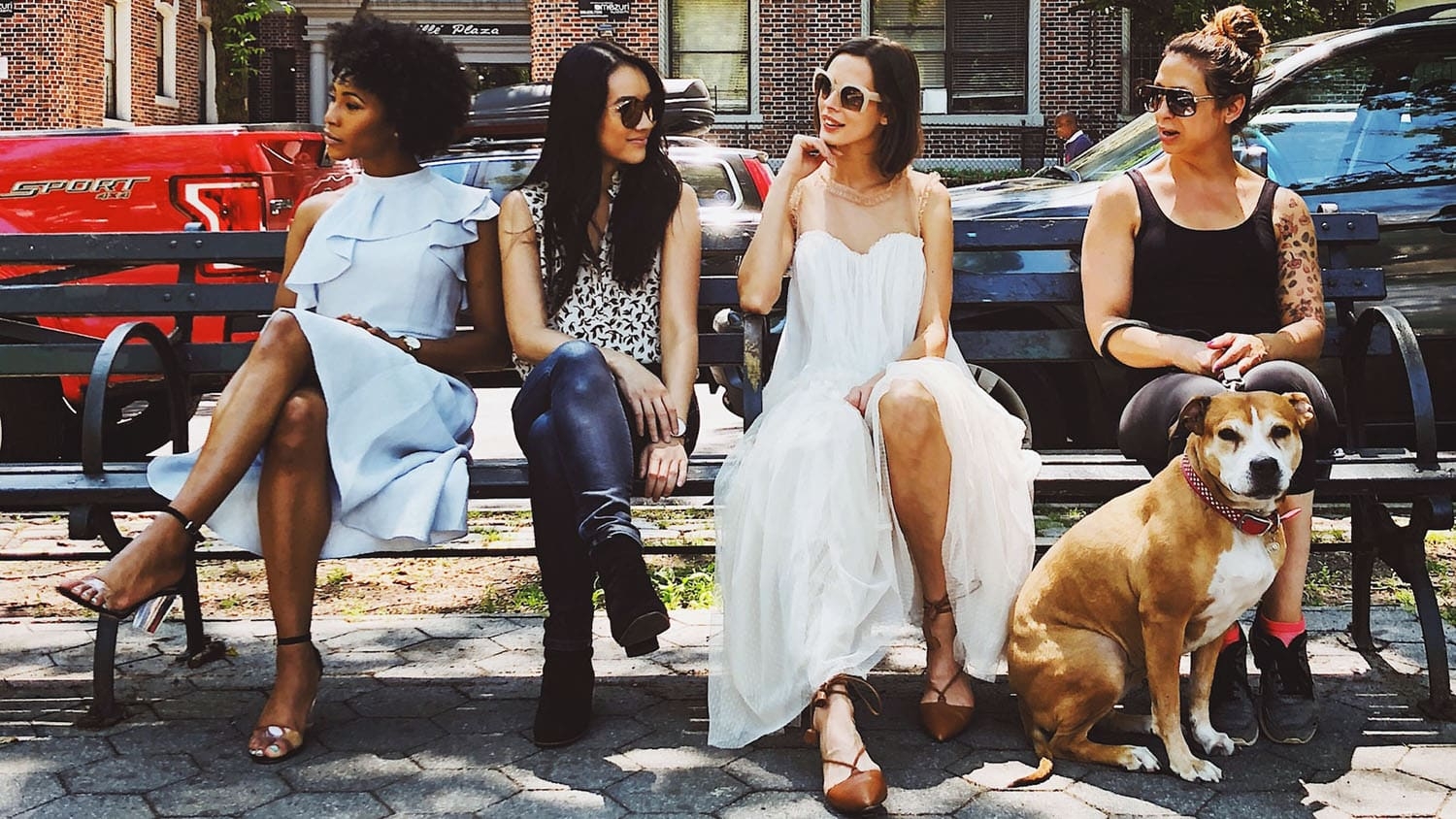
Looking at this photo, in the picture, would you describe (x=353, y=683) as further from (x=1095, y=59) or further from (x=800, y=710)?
(x=1095, y=59)

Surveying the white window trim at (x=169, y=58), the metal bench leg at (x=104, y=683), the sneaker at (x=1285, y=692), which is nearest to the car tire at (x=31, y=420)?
the metal bench leg at (x=104, y=683)

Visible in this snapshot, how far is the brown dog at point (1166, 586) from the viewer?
A: 122 inches

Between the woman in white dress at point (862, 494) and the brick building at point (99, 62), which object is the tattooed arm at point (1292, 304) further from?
the brick building at point (99, 62)

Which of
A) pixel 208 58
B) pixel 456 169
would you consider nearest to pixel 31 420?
pixel 456 169

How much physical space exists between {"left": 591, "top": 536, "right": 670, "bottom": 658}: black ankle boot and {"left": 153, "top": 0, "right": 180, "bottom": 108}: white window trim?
85.9ft

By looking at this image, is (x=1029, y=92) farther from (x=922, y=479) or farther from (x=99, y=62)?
(x=922, y=479)

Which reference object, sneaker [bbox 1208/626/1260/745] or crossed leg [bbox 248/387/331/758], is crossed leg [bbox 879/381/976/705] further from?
crossed leg [bbox 248/387/331/758]

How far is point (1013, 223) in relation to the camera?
169 inches

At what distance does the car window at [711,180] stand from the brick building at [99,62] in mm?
16009

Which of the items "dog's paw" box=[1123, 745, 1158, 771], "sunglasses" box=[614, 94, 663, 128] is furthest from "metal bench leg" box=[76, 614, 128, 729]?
"dog's paw" box=[1123, 745, 1158, 771]

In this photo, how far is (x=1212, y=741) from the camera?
130 inches

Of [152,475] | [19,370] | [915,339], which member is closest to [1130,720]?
[915,339]

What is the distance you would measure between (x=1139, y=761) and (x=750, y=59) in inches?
827

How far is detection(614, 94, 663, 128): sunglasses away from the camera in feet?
12.4
